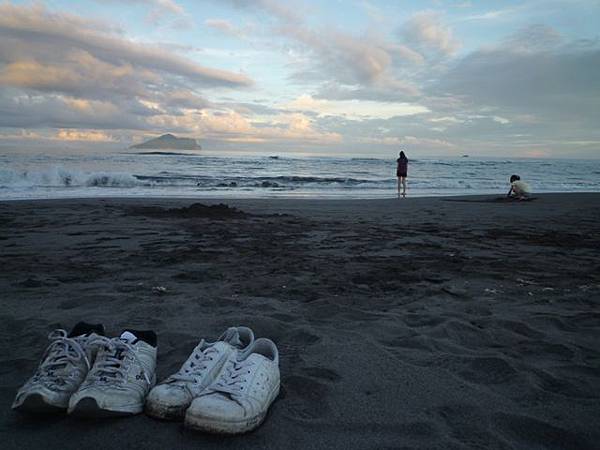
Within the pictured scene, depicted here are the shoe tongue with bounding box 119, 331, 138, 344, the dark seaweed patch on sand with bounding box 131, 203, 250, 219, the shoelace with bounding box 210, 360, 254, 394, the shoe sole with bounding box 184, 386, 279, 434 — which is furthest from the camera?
the dark seaweed patch on sand with bounding box 131, 203, 250, 219

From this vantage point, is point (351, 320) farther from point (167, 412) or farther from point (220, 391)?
point (167, 412)

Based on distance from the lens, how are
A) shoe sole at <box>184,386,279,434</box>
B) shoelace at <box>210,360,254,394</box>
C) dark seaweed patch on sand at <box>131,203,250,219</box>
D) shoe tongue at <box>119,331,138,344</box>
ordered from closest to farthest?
shoe sole at <box>184,386,279,434</box>, shoelace at <box>210,360,254,394</box>, shoe tongue at <box>119,331,138,344</box>, dark seaweed patch on sand at <box>131,203,250,219</box>

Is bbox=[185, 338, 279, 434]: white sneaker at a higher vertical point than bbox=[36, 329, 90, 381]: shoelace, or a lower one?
lower

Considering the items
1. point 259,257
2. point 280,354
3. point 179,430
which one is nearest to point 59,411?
point 179,430

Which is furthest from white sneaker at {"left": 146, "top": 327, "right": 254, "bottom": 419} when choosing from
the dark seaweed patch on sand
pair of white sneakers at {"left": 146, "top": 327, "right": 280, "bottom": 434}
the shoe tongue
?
the dark seaweed patch on sand

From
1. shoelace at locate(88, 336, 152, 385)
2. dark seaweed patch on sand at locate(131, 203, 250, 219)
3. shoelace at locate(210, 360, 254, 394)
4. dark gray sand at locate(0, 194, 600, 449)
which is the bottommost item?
dark gray sand at locate(0, 194, 600, 449)

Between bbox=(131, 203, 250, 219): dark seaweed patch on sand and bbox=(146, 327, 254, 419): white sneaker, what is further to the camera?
bbox=(131, 203, 250, 219): dark seaweed patch on sand

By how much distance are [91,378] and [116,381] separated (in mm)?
102

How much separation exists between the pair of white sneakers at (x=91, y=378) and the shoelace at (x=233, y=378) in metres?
0.34

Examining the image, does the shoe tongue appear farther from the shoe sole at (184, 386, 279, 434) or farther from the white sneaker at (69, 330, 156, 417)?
the shoe sole at (184, 386, 279, 434)

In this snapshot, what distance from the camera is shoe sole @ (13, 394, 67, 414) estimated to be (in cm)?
166

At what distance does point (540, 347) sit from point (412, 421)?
48.1 inches

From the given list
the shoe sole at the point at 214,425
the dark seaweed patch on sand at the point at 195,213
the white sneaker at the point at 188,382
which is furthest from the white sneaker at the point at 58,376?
the dark seaweed patch on sand at the point at 195,213

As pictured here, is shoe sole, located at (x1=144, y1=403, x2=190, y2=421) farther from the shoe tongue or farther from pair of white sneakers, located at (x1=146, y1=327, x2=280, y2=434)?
the shoe tongue
